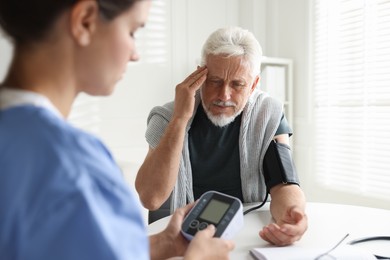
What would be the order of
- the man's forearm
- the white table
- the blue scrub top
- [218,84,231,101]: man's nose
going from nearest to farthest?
1. the blue scrub top
2. the white table
3. the man's forearm
4. [218,84,231,101]: man's nose

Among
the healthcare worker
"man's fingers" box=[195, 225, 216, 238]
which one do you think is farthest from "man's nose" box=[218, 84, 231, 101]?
the healthcare worker

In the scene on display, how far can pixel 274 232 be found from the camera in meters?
1.08

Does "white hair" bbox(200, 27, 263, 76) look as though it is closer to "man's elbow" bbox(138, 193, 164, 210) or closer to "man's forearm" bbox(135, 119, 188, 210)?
"man's forearm" bbox(135, 119, 188, 210)

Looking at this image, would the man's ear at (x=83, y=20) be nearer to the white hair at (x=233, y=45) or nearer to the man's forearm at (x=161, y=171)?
the man's forearm at (x=161, y=171)

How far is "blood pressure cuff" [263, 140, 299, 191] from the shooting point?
4.85 feet

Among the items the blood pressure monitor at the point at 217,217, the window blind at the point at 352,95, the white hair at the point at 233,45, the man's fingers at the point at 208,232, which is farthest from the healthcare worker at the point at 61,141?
the window blind at the point at 352,95

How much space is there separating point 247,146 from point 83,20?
1.23 meters

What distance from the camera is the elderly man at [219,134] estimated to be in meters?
1.48

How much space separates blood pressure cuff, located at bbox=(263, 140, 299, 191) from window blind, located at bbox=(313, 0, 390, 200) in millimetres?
1164

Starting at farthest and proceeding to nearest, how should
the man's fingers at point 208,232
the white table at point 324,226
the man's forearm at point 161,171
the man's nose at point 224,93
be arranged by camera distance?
the man's nose at point 224,93 → the man's forearm at point 161,171 → the white table at point 324,226 → the man's fingers at point 208,232

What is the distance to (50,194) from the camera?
0.44 metres

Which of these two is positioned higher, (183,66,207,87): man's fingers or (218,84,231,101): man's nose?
(183,66,207,87): man's fingers

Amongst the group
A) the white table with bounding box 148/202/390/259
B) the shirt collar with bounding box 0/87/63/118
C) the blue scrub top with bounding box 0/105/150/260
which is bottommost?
the white table with bounding box 148/202/390/259

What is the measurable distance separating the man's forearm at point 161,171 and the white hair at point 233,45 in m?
0.34
